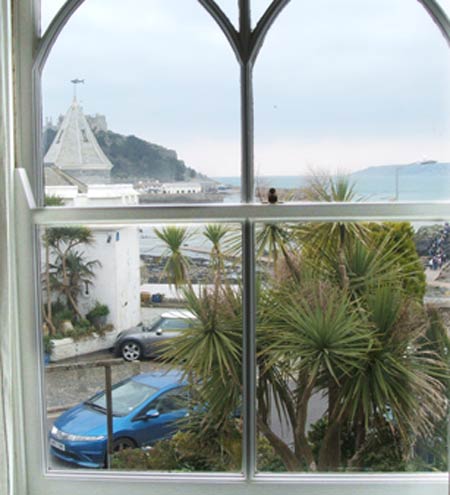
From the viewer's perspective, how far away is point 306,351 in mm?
2045

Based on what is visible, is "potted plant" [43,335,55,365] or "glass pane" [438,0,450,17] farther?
"potted plant" [43,335,55,365]

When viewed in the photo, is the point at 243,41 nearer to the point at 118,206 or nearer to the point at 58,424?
the point at 118,206

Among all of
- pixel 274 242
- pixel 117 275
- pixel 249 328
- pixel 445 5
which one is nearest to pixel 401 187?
pixel 274 242

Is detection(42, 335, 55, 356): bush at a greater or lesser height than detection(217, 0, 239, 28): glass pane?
lesser

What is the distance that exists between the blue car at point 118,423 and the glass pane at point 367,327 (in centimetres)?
37

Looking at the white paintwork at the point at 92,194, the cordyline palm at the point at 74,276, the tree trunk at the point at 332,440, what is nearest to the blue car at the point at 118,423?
the cordyline palm at the point at 74,276

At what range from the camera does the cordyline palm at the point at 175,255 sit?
2066 millimetres

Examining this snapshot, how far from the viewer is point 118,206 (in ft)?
6.74

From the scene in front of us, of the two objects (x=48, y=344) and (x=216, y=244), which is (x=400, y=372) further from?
(x=48, y=344)

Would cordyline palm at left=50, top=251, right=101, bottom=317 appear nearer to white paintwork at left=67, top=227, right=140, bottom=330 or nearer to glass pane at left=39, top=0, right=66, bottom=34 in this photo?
white paintwork at left=67, top=227, right=140, bottom=330

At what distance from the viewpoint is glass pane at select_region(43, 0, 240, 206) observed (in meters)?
2.03

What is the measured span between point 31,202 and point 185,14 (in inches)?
32.3

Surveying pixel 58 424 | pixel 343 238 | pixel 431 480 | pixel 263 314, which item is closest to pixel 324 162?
pixel 343 238

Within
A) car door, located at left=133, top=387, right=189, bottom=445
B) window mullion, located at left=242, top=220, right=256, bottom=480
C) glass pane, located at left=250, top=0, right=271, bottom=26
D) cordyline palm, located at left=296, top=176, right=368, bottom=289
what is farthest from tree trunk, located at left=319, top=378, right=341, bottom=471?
glass pane, located at left=250, top=0, right=271, bottom=26
